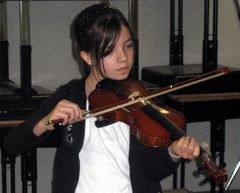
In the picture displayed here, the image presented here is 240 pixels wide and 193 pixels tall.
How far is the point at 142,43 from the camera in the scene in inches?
103

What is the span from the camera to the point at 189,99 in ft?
6.62

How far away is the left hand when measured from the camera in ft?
3.59

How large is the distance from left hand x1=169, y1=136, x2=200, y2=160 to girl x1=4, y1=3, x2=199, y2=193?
0.24 ft

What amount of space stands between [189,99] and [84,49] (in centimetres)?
78

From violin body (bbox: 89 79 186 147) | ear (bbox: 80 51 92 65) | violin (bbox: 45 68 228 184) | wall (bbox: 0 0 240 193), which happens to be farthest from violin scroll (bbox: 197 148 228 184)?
wall (bbox: 0 0 240 193)

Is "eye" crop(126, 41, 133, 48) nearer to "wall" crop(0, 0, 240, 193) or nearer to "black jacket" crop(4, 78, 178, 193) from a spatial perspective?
"black jacket" crop(4, 78, 178, 193)

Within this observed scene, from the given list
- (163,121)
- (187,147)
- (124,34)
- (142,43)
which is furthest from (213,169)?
(142,43)

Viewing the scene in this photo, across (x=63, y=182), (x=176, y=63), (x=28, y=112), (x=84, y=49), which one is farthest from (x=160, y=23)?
(x=63, y=182)

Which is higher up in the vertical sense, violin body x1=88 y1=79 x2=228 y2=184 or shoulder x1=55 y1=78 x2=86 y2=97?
shoulder x1=55 y1=78 x2=86 y2=97

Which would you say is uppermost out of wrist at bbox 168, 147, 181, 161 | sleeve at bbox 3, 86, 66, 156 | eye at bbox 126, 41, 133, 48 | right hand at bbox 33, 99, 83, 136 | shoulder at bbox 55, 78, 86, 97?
eye at bbox 126, 41, 133, 48

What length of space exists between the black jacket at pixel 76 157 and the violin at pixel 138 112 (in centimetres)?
5

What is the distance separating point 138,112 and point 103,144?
0.12 m

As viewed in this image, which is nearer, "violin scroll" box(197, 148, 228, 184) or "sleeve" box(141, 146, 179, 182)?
"violin scroll" box(197, 148, 228, 184)

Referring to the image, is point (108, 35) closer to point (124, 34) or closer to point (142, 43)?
point (124, 34)
